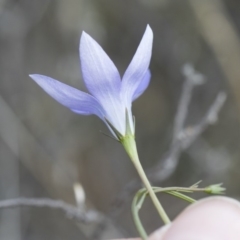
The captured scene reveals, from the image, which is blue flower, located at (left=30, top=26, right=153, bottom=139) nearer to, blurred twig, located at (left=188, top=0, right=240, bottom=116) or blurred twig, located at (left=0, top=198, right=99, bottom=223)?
blurred twig, located at (left=0, top=198, right=99, bottom=223)

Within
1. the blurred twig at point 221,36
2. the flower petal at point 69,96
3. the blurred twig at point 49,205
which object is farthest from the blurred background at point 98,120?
the flower petal at point 69,96

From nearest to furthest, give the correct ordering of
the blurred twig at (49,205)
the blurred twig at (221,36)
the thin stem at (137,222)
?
1. the thin stem at (137,222)
2. the blurred twig at (49,205)
3. the blurred twig at (221,36)

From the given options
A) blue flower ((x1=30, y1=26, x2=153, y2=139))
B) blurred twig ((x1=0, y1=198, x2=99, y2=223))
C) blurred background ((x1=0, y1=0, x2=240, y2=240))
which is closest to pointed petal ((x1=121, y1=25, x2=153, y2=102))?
blue flower ((x1=30, y1=26, x2=153, y2=139))

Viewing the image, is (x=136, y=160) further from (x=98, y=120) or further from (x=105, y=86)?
(x=98, y=120)

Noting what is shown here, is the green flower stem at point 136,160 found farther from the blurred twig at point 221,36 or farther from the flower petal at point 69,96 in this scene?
the blurred twig at point 221,36

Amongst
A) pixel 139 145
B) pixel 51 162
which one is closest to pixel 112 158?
pixel 139 145

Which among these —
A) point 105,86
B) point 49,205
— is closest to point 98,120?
point 49,205
